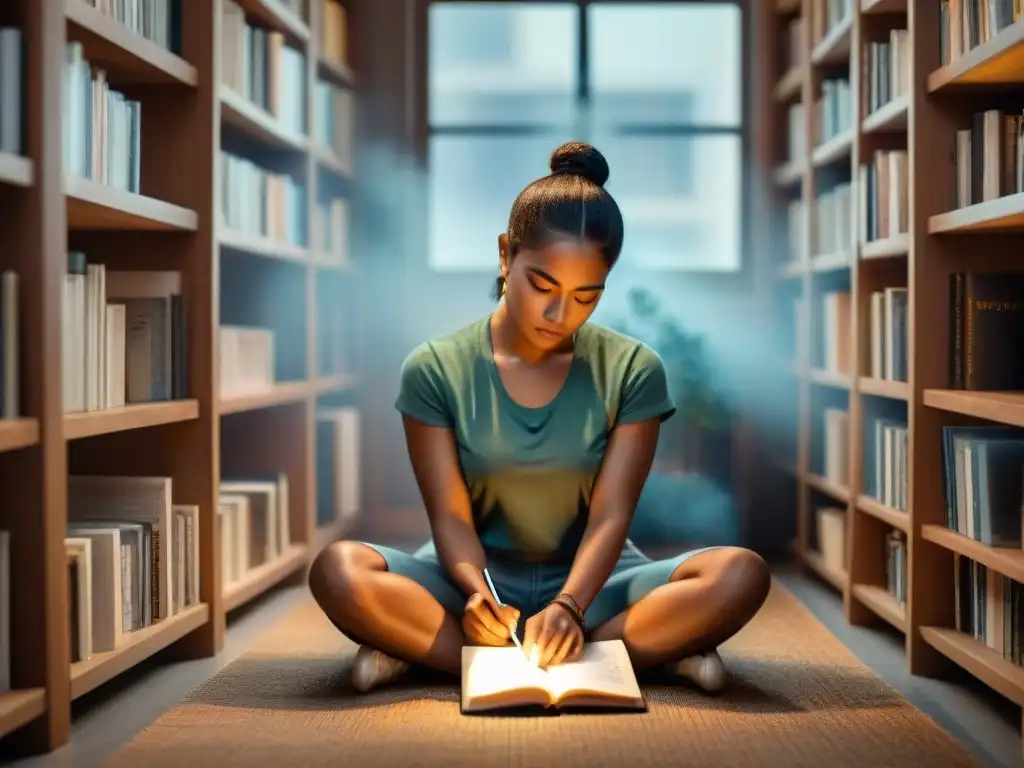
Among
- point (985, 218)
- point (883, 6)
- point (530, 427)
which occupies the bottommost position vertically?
point (530, 427)

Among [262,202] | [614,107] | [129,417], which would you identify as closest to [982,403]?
[129,417]

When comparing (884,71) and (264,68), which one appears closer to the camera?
(884,71)

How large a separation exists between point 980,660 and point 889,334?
962 millimetres

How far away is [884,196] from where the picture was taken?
2930mm

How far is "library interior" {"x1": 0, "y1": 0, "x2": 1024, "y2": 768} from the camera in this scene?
1.90m

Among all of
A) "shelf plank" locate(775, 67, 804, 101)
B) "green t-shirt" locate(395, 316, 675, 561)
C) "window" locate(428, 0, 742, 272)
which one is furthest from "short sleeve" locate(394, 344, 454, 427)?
"window" locate(428, 0, 742, 272)

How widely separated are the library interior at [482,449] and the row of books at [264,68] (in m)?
0.01

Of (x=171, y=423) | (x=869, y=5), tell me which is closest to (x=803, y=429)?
(x=869, y=5)

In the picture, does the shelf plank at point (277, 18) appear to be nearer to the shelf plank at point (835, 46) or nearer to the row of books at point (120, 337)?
the row of books at point (120, 337)

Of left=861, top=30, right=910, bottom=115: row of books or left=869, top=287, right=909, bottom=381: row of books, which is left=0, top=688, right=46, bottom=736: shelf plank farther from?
left=861, top=30, right=910, bottom=115: row of books

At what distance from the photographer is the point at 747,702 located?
215 centimetres

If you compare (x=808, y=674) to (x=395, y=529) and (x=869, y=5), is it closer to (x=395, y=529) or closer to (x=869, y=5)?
(x=869, y=5)

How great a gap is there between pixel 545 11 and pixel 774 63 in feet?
2.90

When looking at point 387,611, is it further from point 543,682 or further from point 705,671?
point 705,671
